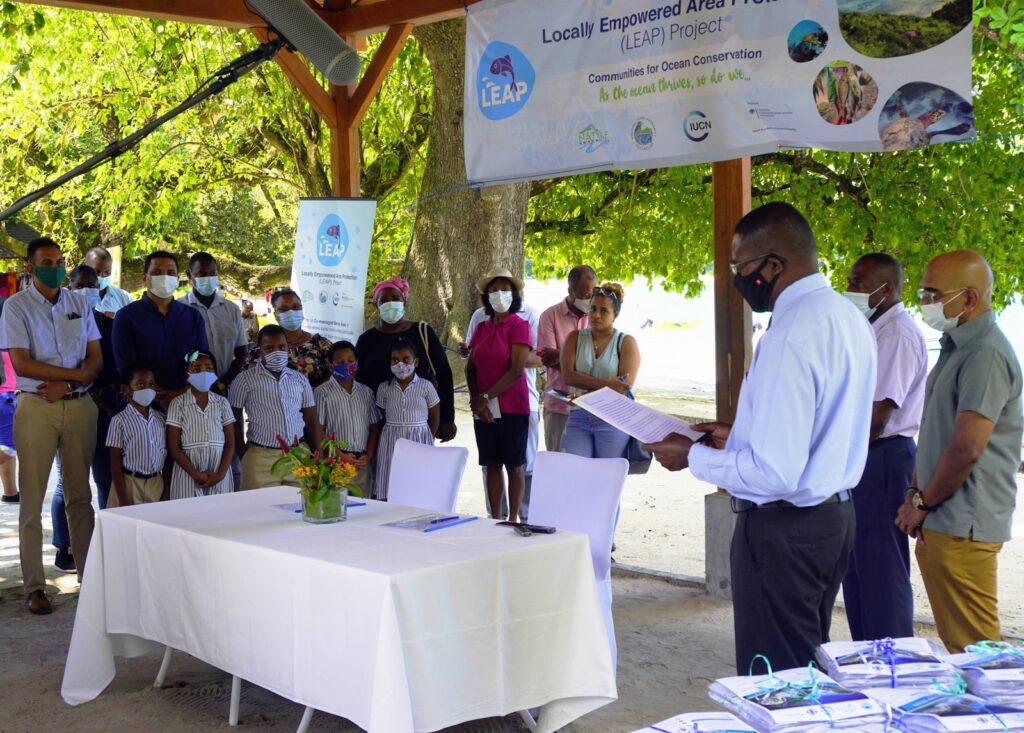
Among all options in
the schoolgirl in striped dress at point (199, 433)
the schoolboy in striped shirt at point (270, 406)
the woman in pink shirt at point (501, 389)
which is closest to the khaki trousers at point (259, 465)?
the schoolboy in striped shirt at point (270, 406)

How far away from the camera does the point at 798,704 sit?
174 centimetres

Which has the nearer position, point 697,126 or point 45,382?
point 697,126

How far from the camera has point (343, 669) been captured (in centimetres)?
345

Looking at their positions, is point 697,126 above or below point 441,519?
above

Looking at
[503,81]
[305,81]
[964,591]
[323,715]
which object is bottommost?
[323,715]

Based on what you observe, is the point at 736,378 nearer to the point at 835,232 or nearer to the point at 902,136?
the point at 902,136

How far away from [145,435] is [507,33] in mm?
3104

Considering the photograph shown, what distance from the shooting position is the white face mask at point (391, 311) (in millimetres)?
6422

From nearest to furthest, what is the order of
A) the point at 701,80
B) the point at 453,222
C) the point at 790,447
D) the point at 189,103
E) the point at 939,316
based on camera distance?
the point at 790,447
the point at 939,316
the point at 189,103
the point at 701,80
the point at 453,222

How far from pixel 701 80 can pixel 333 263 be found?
3.06 m

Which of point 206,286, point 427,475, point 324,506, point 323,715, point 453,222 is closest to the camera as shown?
point 324,506

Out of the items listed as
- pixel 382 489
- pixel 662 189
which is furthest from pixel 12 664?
pixel 662 189

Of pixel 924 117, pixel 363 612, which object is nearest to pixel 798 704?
pixel 363 612

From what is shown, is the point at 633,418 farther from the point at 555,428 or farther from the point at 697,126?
the point at 555,428
